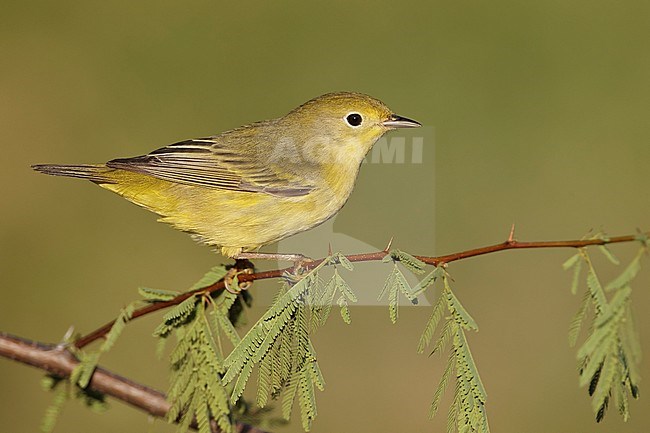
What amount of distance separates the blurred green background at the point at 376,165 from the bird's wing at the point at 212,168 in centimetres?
138

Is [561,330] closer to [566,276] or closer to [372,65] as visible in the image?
[566,276]

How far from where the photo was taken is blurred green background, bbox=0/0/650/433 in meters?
6.66

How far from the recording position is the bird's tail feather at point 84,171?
3744 mm

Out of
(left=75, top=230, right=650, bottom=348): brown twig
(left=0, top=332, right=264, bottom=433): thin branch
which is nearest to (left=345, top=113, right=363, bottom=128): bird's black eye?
(left=75, top=230, right=650, bottom=348): brown twig

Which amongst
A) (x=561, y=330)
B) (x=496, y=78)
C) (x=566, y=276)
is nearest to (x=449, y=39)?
(x=496, y=78)

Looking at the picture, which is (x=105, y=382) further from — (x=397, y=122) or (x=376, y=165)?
(x=376, y=165)

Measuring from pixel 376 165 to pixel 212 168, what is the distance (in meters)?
2.70

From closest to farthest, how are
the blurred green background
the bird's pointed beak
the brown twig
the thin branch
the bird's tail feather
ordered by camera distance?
1. the brown twig
2. the thin branch
3. the bird's tail feather
4. the bird's pointed beak
5. the blurred green background

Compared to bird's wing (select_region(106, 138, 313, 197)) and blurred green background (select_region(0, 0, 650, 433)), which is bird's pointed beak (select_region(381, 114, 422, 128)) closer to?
bird's wing (select_region(106, 138, 313, 197))

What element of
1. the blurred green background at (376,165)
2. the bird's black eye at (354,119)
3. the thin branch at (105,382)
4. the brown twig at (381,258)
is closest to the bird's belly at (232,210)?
the bird's black eye at (354,119)

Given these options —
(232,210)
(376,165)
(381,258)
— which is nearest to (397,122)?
(232,210)

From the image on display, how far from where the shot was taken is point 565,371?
6.77m

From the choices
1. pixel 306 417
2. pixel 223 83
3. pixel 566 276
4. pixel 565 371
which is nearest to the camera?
pixel 306 417

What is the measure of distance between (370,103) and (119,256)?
4157 mm
